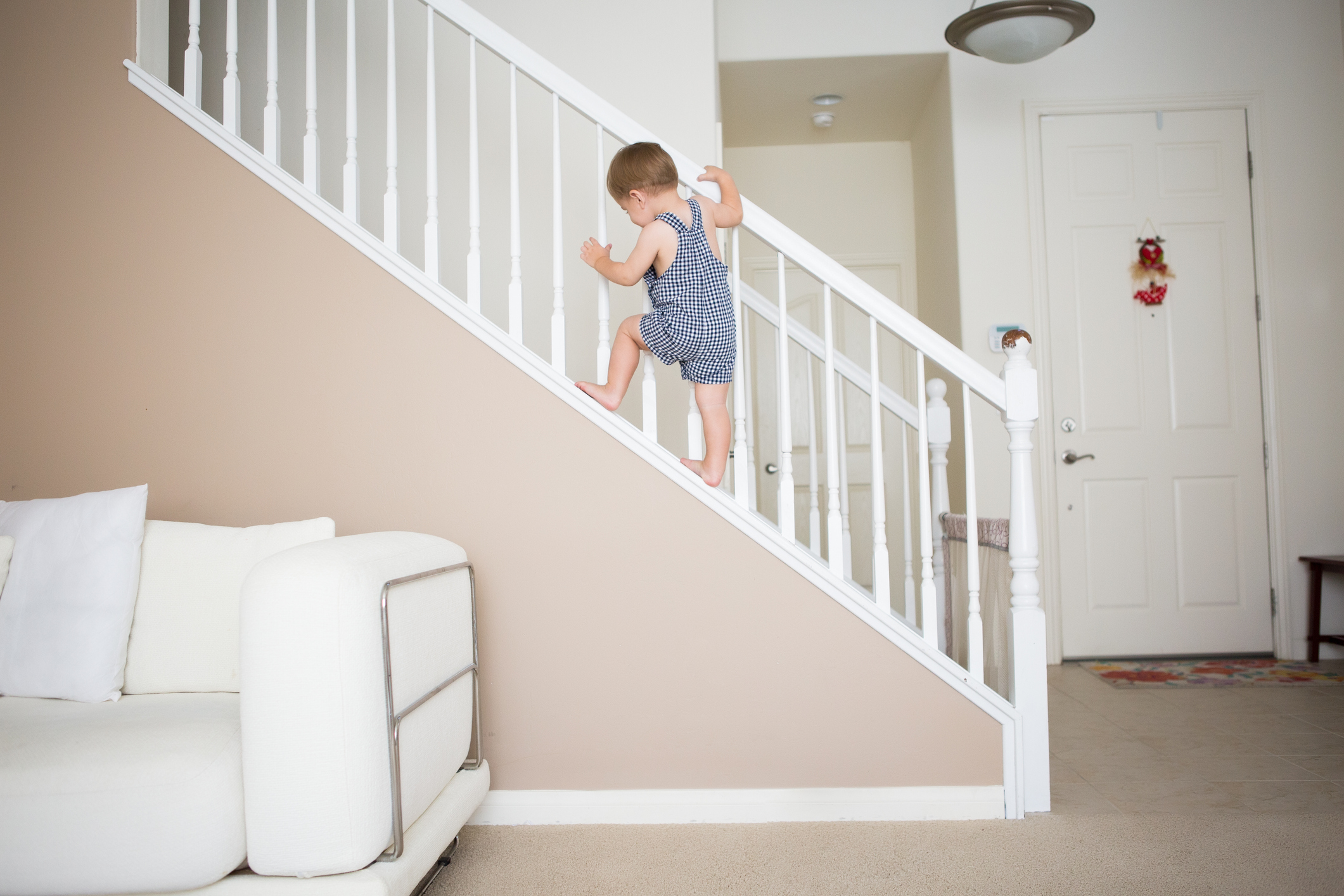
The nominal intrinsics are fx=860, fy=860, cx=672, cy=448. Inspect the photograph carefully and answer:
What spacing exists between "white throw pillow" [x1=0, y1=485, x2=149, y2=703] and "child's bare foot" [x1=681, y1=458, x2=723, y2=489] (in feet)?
3.81

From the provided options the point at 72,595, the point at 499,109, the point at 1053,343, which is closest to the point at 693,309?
the point at 72,595

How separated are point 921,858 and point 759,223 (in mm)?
1434

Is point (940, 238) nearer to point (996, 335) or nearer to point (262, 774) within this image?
point (996, 335)

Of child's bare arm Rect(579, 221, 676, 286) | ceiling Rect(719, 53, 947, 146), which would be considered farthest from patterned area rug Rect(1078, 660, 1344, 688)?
ceiling Rect(719, 53, 947, 146)

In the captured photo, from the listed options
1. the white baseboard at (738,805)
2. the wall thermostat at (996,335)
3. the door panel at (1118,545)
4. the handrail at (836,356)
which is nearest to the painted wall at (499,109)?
the handrail at (836,356)

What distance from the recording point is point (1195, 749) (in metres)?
2.47

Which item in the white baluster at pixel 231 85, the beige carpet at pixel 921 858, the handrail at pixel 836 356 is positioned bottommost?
the beige carpet at pixel 921 858

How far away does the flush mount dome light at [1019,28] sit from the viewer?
2.87m

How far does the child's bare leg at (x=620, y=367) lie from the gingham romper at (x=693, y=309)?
0.11 feet

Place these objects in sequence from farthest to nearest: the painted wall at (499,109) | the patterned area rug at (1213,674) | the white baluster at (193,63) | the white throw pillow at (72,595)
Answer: the patterned area rug at (1213,674) < the painted wall at (499,109) < the white baluster at (193,63) < the white throw pillow at (72,595)

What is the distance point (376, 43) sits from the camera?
315cm

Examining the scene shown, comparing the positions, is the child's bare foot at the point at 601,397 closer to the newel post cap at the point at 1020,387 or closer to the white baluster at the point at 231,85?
the newel post cap at the point at 1020,387

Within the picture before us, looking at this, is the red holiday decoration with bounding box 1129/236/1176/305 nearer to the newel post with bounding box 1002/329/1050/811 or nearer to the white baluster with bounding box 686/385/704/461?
the newel post with bounding box 1002/329/1050/811

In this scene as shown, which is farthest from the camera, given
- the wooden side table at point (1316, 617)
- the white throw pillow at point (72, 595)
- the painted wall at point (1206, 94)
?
the painted wall at point (1206, 94)
